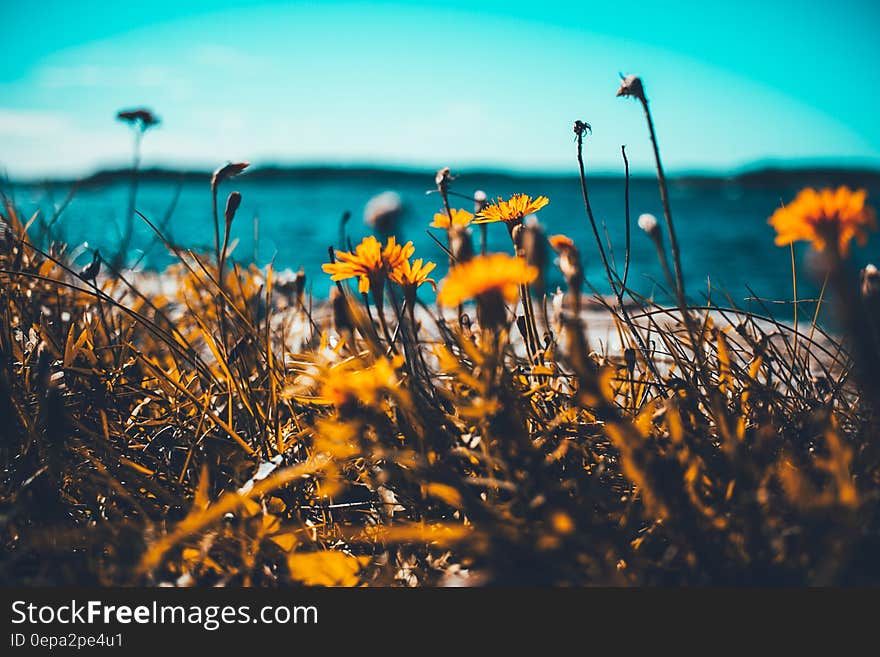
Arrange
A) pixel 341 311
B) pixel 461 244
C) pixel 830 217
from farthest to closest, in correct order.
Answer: pixel 341 311
pixel 461 244
pixel 830 217

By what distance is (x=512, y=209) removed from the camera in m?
0.93

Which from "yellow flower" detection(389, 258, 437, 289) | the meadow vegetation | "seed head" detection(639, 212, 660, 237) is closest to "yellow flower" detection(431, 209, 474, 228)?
the meadow vegetation

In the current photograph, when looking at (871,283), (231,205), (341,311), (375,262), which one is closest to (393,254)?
(375,262)

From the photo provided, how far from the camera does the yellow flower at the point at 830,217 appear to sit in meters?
0.54

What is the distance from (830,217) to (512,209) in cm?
48

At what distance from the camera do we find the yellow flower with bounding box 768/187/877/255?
0.54 m

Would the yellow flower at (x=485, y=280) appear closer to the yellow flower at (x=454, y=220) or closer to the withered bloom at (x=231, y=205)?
the yellow flower at (x=454, y=220)

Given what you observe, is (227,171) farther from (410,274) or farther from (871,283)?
(871,283)

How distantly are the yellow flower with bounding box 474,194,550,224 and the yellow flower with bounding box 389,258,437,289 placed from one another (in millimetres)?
143

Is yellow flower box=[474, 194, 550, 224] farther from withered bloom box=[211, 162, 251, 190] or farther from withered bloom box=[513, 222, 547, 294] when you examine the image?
withered bloom box=[211, 162, 251, 190]

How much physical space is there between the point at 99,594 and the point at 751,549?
689 mm

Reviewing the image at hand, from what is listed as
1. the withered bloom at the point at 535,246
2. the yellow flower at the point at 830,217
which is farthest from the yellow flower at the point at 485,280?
the yellow flower at the point at 830,217

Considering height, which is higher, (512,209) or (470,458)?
(512,209)

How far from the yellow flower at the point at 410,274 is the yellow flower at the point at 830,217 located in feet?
1.51
